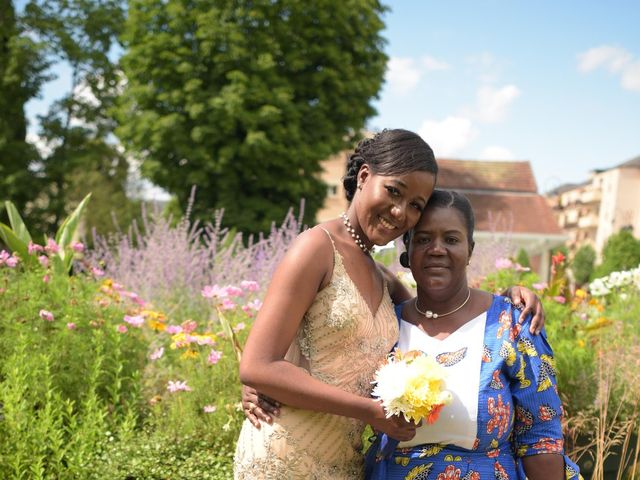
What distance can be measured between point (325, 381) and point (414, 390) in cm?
42

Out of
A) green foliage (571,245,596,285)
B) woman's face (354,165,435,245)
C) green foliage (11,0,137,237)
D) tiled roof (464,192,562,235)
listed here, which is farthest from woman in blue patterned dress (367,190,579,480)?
green foliage (571,245,596,285)

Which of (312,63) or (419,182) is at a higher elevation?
(312,63)

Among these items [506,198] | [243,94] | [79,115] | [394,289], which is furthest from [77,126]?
[394,289]

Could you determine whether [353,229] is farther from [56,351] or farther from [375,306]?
[56,351]

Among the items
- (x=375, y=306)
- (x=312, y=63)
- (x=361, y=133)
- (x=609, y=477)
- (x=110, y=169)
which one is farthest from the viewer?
(x=110, y=169)

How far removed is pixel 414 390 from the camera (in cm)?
186

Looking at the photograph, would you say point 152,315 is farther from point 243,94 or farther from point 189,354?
point 243,94

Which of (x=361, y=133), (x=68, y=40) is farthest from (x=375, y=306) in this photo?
(x=68, y=40)

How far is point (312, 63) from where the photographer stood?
2042cm

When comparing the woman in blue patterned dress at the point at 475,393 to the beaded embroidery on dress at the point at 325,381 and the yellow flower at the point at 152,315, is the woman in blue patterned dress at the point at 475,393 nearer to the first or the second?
the beaded embroidery on dress at the point at 325,381

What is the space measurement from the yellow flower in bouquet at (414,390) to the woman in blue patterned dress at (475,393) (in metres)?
0.15

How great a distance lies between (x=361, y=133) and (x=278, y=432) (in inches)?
819

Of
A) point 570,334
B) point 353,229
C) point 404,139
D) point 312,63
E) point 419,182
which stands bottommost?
point 570,334

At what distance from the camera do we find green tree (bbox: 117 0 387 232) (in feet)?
62.6
